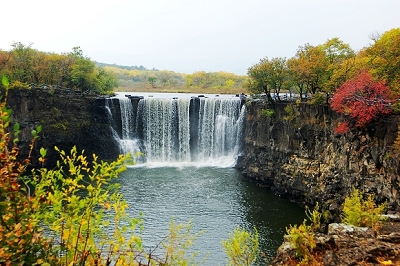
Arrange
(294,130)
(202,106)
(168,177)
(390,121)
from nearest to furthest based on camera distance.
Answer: (390,121) < (294,130) < (168,177) < (202,106)

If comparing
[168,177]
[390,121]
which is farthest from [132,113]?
[390,121]

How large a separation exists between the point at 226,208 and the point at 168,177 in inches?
370

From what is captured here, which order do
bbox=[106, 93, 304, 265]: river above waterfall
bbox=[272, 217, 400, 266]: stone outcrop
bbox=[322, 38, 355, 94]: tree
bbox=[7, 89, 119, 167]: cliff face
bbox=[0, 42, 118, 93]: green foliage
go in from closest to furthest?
bbox=[272, 217, 400, 266]: stone outcrop
bbox=[106, 93, 304, 265]: river above waterfall
bbox=[322, 38, 355, 94]: tree
bbox=[7, 89, 119, 167]: cliff face
bbox=[0, 42, 118, 93]: green foliage

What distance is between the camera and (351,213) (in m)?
13.0

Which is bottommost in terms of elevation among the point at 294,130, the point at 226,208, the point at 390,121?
the point at 226,208

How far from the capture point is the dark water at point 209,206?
21281 mm

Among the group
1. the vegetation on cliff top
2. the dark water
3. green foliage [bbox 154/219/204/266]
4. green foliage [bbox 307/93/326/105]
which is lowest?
the dark water

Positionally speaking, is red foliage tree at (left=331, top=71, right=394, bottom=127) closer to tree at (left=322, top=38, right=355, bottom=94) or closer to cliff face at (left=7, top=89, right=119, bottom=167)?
tree at (left=322, top=38, right=355, bottom=94)

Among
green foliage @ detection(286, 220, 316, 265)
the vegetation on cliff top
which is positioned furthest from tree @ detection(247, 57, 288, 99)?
green foliage @ detection(286, 220, 316, 265)

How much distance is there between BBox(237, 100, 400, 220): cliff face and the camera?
20109 mm

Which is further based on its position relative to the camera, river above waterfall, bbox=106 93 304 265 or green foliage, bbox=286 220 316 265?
river above waterfall, bbox=106 93 304 265

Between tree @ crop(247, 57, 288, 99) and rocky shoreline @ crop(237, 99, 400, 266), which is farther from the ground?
tree @ crop(247, 57, 288, 99)

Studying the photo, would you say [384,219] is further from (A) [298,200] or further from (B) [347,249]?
(A) [298,200]

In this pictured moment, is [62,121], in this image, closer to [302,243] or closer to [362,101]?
[362,101]
